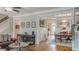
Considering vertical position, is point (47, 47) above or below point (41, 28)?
below

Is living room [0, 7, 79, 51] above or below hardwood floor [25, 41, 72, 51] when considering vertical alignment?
above

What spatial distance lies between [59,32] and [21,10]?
2.51 ft

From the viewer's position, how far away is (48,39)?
261cm

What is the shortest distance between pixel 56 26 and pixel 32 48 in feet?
1.86

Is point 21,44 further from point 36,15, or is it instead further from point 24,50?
point 36,15

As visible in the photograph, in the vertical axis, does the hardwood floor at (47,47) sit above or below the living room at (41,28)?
below
